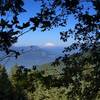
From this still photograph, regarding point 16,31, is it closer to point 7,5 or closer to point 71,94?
point 7,5

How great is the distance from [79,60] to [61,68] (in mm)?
561

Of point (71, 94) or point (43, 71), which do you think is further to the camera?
point (71, 94)

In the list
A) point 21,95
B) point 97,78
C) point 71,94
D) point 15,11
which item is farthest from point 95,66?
point 21,95

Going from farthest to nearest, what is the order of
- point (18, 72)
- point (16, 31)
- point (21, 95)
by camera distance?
point (21, 95)
point (18, 72)
point (16, 31)

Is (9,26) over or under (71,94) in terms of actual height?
over

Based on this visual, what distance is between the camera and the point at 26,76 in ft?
30.3

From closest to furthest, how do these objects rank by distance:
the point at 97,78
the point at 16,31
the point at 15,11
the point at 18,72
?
the point at 16,31, the point at 15,11, the point at 18,72, the point at 97,78

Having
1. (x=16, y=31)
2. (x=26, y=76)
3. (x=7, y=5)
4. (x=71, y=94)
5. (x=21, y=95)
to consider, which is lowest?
(x=21, y=95)

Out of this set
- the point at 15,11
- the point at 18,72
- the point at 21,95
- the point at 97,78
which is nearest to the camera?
the point at 15,11

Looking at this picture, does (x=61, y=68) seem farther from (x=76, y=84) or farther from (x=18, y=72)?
(x=18, y=72)

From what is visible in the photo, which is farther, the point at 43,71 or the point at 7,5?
the point at 43,71

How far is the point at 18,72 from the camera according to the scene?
30.0ft

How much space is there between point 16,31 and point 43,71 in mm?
2350

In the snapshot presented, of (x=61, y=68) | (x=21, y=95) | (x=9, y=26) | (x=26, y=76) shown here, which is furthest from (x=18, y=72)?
(x=21, y=95)
